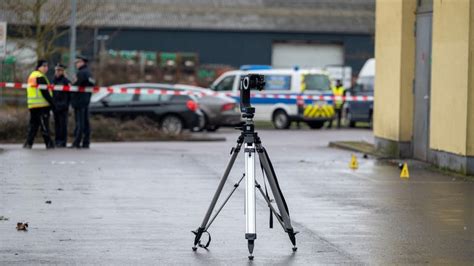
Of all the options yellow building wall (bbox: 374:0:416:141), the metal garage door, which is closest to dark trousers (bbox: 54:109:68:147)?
yellow building wall (bbox: 374:0:416:141)

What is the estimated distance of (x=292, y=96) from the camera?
126 feet

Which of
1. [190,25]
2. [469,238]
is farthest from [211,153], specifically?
[190,25]

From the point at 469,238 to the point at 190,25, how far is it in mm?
55072

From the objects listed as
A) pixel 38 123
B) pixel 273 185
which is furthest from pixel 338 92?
pixel 273 185

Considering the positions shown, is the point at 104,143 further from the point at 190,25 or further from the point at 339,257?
the point at 190,25

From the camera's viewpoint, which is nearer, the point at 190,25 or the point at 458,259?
the point at 458,259

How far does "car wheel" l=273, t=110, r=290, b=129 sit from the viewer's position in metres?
38.7

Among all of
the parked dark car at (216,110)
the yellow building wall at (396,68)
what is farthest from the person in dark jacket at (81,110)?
the parked dark car at (216,110)

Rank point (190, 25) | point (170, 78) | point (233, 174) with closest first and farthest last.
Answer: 1. point (233, 174)
2. point (170, 78)
3. point (190, 25)

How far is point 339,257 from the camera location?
33.0 ft

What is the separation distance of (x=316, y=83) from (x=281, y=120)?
165cm

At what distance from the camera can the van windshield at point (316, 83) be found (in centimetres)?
3844

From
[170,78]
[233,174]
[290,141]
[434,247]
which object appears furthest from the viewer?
[170,78]

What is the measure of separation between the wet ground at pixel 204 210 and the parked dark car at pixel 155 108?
9.71 meters
